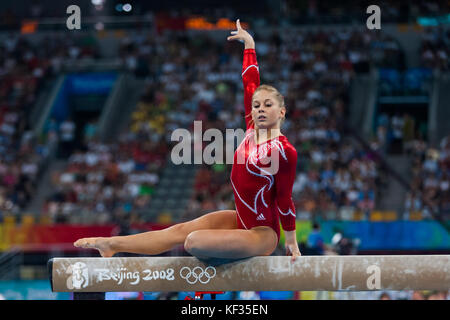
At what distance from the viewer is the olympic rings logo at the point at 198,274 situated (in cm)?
394

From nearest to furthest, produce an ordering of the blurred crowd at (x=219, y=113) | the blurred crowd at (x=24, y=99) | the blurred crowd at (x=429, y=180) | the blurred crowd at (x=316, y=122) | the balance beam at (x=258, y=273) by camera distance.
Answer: the balance beam at (x=258, y=273) → the blurred crowd at (x=429, y=180) → the blurred crowd at (x=316, y=122) → the blurred crowd at (x=219, y=113) → the blurred crowd at (x=24, y=99)

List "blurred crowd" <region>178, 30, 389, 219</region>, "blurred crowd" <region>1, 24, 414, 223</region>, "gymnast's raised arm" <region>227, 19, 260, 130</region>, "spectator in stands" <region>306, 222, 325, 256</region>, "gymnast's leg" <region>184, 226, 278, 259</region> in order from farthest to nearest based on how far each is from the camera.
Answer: "blurred crowd" <region>1, 24, 414, 223</region>
"blurred crowd" <region>178, 30, 389, 219</region>
"spectator in stands" <region>306, 222, 325, 256</region>
"gymnast's raised arm" <region>227, 19, 260, 130</region>
"gymnast's leg" <region>184, 226, 278, 259</region>

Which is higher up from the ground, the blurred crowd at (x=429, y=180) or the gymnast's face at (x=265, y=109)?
the gymnast's face at (x=265, y=109)

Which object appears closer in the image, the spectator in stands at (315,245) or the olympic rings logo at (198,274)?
the olympic rings logo at (198,274)

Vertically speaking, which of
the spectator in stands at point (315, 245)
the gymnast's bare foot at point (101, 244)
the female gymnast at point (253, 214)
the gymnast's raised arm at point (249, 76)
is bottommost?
the spectator in stands at point (315, 245)

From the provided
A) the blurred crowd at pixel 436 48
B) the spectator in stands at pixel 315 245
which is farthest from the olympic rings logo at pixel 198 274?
the blurred crowd at pixel 436 48

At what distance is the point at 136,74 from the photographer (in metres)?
16.1

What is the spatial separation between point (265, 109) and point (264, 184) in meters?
0.50

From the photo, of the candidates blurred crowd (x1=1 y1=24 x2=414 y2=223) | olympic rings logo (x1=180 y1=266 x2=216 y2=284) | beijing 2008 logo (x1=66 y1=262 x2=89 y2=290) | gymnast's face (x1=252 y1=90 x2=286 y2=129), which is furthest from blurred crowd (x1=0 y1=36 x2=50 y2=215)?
gymnast's face (x1=252 y1=90 x2=286 y2=129)

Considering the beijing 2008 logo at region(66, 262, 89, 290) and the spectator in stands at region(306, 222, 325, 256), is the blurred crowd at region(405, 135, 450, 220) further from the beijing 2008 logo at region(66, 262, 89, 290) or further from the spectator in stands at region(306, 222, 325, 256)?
the beijing 2008 logo at region(66, 262, 89, 290)

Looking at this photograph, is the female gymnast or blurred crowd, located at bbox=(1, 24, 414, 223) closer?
the female gymnast

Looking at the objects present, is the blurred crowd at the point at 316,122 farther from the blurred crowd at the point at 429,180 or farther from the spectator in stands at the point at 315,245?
the spectator in stands at the point at 315,245

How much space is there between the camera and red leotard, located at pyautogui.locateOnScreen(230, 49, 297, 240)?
151 inches
